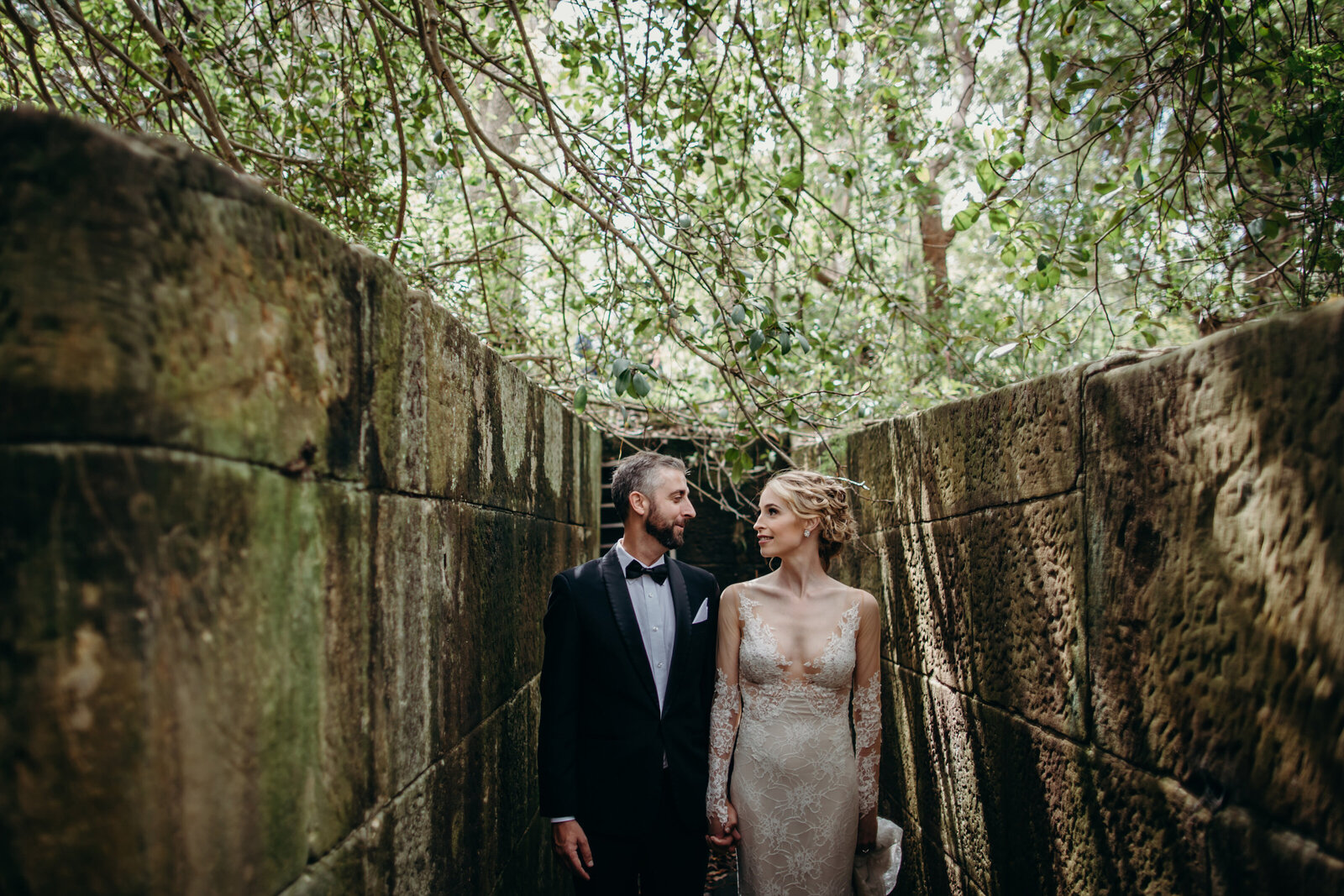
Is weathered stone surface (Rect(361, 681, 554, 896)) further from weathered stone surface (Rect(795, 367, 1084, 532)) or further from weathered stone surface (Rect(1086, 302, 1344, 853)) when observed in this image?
weathered stone surface (Rect(795, 367, 1084, 532))

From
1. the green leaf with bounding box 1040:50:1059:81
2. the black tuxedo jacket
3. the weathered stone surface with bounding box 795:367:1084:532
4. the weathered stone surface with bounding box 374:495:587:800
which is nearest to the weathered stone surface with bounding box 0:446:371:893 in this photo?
the weathered stone surface with bounding box 374:495:587:800

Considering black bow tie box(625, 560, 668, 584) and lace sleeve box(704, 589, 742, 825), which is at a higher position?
black bow tie box(625, 560, 668, 584)

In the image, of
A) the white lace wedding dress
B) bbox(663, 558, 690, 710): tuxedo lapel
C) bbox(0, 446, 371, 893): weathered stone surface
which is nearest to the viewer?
bbox(0, 446, 371, 893): weathered stone surface

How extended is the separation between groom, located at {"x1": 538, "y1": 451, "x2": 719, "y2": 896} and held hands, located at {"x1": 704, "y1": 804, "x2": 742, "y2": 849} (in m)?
0.05

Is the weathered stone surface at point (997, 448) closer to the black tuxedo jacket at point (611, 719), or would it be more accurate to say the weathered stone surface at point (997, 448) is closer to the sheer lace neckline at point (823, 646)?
the sheer lace neckline at point (823, 646)

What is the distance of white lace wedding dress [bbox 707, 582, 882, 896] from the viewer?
9.04 feet

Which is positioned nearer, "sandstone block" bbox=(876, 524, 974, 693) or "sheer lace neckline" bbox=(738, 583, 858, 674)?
"sheer lace neckline" bbox=(738, 583, 858, 674)

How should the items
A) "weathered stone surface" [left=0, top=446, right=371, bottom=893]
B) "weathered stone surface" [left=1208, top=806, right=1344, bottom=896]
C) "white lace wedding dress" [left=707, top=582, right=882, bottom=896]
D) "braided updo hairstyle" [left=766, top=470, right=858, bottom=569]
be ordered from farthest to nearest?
"braided updo hairstyle" [left=766, top=470, right=858, bottom=569] → "white lace wedding dress" [left=707, top=582, right=882, bottom=896] → "weathered stone surface" [left=1208, top=806, right=1344, bottom=896] → "weathered stone surface" [left=0, top=446, right=371, bottom=893]

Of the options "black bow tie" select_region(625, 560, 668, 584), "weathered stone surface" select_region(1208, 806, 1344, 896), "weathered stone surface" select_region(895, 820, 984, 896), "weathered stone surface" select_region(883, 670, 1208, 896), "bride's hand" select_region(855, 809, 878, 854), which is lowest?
"weathered stone surface" select_region(895, 820, 984, 896)

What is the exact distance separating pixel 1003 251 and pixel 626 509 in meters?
1.94

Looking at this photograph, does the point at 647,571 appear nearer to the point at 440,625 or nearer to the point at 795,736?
the point at 795,736

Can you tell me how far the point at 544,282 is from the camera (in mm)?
10805

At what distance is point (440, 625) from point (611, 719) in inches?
32.6

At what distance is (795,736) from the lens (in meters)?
2.78
